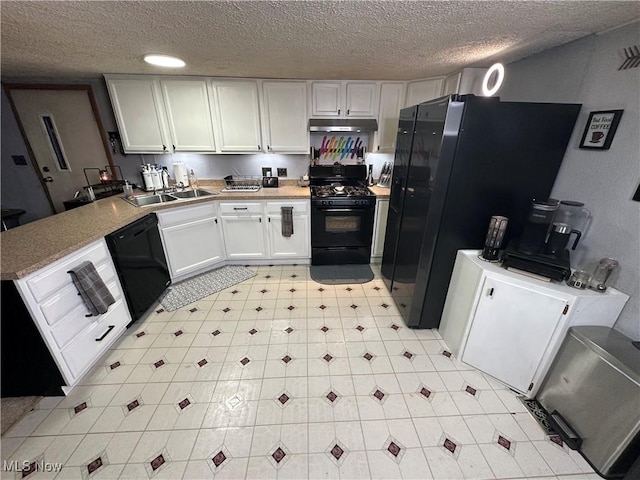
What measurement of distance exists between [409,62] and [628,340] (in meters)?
2.48

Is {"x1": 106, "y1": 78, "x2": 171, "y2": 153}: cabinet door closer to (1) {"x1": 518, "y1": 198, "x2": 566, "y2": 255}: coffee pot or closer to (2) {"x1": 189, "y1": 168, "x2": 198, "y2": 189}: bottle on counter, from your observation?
(2) {"x1": 189, "y1": 168, "x2": 198, "y2": 189}: bottle on counter

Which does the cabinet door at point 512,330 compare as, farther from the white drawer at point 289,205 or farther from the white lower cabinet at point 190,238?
the white lower cabinet at point 190,238

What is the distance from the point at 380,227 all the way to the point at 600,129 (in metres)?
1.97

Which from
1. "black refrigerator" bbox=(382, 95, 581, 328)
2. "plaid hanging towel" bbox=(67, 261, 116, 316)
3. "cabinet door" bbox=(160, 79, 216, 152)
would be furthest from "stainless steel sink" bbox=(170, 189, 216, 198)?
"black refrigerator" bbox=(382, 95, 581, 328)

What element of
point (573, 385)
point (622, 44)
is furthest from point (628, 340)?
point (622, 44)

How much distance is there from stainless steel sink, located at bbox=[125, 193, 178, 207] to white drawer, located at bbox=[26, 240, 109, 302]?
891mm

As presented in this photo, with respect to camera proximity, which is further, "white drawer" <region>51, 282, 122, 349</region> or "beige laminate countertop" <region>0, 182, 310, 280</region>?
"white drawer" <region>51, 282, 122, 349</region>

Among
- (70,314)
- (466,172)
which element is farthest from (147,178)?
(466,172)

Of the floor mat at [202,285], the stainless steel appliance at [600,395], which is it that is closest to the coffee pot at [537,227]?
the stainless steel appliance at [600,395]

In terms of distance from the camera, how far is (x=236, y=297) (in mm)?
2729

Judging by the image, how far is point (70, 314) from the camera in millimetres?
1659

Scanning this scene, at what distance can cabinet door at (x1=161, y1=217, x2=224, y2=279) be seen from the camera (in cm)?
274

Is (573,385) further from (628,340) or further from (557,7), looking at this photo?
(557,7)

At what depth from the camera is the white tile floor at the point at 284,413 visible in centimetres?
135
